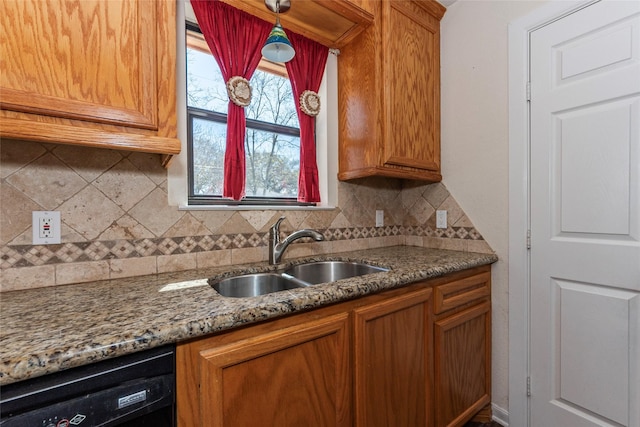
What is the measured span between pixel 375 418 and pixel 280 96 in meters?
1.78

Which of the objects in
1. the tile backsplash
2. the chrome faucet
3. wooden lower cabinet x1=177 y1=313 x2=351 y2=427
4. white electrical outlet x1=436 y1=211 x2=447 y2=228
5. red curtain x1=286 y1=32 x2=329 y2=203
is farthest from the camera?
white electrical outlet x1=436 y1=211 x2=447 y2=228

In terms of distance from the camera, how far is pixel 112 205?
3.87 ft

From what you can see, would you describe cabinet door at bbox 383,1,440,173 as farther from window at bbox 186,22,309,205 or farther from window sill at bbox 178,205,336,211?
window at bbox 186,22,309,205

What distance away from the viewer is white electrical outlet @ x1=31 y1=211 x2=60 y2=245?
104 cm

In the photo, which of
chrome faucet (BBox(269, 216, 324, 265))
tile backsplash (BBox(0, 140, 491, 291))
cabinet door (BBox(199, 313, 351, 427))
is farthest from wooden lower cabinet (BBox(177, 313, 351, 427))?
tile backsplash (BBox(0, 140, 491, 291))

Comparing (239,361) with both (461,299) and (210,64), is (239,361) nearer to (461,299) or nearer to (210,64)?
(461,299)

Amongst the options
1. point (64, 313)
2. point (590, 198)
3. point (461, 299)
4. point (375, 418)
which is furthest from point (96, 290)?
point (590, 198)

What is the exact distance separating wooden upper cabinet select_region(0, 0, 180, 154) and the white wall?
1.62 meters

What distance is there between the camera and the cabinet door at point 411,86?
5.42ft

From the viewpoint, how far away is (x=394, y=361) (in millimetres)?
1183

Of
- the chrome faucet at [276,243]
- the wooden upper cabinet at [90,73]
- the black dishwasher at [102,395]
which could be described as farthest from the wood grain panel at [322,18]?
the black dishwasher at [102,395]

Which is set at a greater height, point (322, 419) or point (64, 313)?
point (64, 313)

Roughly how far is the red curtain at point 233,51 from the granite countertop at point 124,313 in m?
0.54

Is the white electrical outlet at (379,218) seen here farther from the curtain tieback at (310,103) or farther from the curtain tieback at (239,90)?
the curtain tieback at (239,90)
